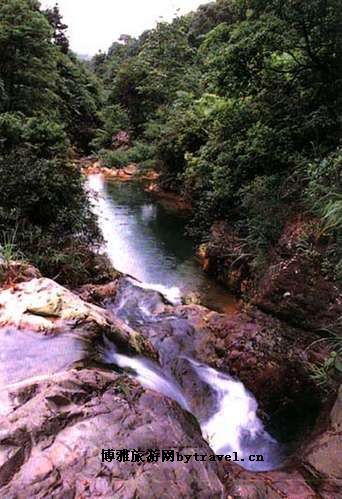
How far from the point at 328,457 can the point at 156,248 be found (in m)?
6.77

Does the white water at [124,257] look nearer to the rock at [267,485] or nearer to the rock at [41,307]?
the rock at [41,307]

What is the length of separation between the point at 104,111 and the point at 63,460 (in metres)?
25.9

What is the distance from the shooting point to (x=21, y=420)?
7.59 feet

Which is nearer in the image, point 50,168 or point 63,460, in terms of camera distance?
point 63,460

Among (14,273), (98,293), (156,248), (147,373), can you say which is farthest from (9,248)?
(156,248)

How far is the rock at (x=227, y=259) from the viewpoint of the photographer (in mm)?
6703

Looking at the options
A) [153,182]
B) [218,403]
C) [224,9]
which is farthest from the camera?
[224,9]

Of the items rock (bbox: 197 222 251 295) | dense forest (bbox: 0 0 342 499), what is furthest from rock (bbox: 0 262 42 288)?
rock (bbox: 197 222 251 295)

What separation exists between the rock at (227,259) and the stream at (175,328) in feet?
0.71

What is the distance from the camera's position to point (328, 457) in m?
2.89

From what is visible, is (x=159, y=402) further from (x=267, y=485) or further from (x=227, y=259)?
(x=227, y=259)

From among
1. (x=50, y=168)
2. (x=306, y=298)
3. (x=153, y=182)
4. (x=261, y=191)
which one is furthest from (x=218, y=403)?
(x=153, y=182)

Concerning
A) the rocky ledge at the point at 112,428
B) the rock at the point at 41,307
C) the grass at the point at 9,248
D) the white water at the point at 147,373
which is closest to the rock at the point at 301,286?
the rocky ledge at the point at 112,428

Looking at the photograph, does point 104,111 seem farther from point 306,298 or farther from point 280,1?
point 306,298
